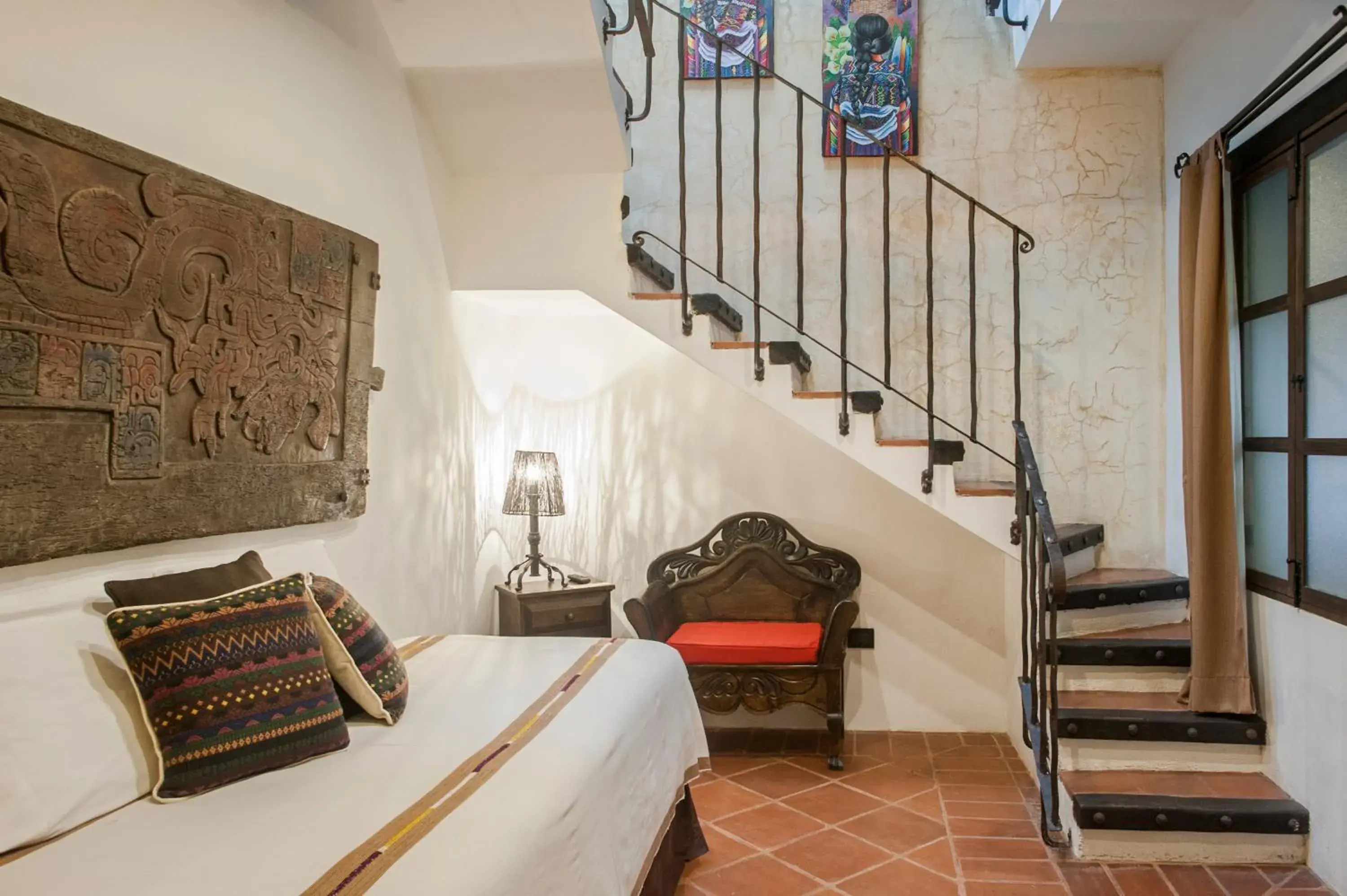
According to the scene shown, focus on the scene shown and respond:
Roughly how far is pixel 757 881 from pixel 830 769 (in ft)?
3.58

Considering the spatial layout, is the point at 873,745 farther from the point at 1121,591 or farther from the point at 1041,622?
the point at 1041,622

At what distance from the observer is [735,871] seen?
2893mm

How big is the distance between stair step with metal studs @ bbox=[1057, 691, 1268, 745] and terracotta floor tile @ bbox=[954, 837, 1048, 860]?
1.21 feet

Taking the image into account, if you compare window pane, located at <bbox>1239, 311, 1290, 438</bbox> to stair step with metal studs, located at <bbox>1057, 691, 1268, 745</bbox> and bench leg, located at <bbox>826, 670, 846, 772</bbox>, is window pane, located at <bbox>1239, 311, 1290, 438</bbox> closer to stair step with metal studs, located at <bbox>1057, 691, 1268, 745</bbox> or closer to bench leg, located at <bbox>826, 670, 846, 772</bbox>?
stair step with metal studs, located at <bbox>1057, 691, 1268, 745</bbox>

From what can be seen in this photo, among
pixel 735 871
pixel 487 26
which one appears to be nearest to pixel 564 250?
pixel 487 26

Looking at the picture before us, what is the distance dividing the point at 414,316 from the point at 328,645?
5.36 ft

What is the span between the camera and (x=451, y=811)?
5.41ft

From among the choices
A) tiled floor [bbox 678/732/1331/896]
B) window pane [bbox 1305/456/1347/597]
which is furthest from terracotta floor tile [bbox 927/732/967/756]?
window pane [bbox 1305/456/1347/597]

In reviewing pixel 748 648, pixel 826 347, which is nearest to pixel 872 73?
pixel 826 347

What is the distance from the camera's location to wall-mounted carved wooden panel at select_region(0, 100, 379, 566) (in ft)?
5.91

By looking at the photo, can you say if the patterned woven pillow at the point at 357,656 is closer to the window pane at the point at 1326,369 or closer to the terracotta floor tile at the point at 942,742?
the terracotta floor tile at the point at 942,742

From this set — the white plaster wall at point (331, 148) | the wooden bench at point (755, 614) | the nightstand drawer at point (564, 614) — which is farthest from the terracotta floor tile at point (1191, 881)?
the white plaster wall at point (331, 148)

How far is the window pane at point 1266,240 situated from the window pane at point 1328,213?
11cm

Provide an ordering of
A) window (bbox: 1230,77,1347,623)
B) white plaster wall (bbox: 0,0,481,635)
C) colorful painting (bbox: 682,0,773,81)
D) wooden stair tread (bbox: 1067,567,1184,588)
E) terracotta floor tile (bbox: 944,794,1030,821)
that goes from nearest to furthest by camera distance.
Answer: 1. white plaster wall (bbox: 0,0,481,635)
2. window (bbox: 1230,77,1347,623)
3. terracotta floor tile (bbox: 944,794,1030,821)
4. wooden stair tread (bbox: 1067,567,1184,588)
5. colorful painting (bbox: 682,0,773,81)
